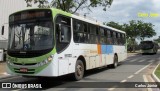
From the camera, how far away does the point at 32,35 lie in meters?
12.3

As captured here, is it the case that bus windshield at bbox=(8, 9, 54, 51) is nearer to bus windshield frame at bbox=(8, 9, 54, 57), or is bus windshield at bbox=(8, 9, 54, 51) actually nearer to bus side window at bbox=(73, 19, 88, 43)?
bus windshield frame at bbox=(8, 9, 54, 57)

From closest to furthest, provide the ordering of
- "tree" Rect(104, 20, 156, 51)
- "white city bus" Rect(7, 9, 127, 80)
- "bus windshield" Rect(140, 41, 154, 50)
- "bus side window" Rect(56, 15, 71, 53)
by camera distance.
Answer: "white city bus" Rect(7, 9, 127, 80), "bus side window" Rect(56, 15, 71, 53), "bus windshield" Rect(140, 41, 154, 50), "tree" Rect(104, 20, 156, 51)

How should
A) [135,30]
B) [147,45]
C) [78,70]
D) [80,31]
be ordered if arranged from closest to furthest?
[78,70] → [80,31] → [147,45] → [135,30]

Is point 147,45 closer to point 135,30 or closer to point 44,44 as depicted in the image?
→ point 135,30

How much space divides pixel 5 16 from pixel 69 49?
21.7 metres

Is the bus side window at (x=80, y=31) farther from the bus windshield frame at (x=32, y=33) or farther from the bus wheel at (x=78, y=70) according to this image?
the bus windshield frame at (x=32, y=33)

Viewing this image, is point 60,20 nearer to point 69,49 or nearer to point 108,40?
point 69,49

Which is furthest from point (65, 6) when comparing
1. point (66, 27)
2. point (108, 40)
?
point (66, 27)

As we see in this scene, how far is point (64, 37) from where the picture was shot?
13.0 meters

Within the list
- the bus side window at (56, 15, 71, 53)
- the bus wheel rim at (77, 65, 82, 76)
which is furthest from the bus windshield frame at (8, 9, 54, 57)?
the bus wheel rim at (77, 65, 82, 76)

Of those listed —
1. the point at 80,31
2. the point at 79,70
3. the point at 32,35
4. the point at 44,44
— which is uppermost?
the point at 80,31

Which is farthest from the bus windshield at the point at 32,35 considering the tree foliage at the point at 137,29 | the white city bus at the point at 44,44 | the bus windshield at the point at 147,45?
the tree foliage at the point at 137,29

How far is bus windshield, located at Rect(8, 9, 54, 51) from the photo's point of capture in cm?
1216

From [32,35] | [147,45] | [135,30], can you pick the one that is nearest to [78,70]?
[32,35]
